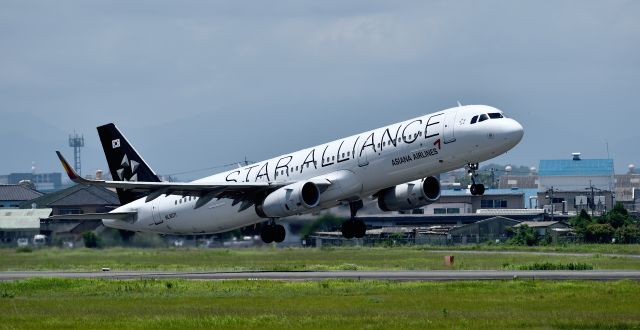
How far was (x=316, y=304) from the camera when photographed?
43500mm

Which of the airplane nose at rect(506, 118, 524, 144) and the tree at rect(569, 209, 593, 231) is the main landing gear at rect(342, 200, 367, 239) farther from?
the tree at rect(569, 209, 593, 231)

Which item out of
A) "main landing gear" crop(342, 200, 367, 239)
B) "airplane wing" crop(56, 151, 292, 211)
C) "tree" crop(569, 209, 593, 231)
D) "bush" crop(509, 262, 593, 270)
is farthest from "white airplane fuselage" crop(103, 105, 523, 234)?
"tree" crop(569, 209, 593, 231)

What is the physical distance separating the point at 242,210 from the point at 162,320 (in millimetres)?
25228

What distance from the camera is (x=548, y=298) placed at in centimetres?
4406

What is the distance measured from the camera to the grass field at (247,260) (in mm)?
70000

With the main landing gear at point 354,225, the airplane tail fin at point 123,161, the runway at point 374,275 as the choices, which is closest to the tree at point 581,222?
the main landing gear at point 354,225

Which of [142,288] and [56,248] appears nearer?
[142,288]

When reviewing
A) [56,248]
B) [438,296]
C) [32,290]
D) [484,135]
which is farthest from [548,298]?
[56,248]

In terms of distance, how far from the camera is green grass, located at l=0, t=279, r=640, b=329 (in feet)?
124

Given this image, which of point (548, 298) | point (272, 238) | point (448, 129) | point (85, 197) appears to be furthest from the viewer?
point (85, 197)

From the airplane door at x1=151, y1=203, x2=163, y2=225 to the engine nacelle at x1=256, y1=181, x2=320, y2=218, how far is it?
404 inches

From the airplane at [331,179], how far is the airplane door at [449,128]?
4cm

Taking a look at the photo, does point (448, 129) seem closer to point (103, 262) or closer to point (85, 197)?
point (103, 262)

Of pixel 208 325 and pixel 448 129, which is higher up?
pixel 448 129
